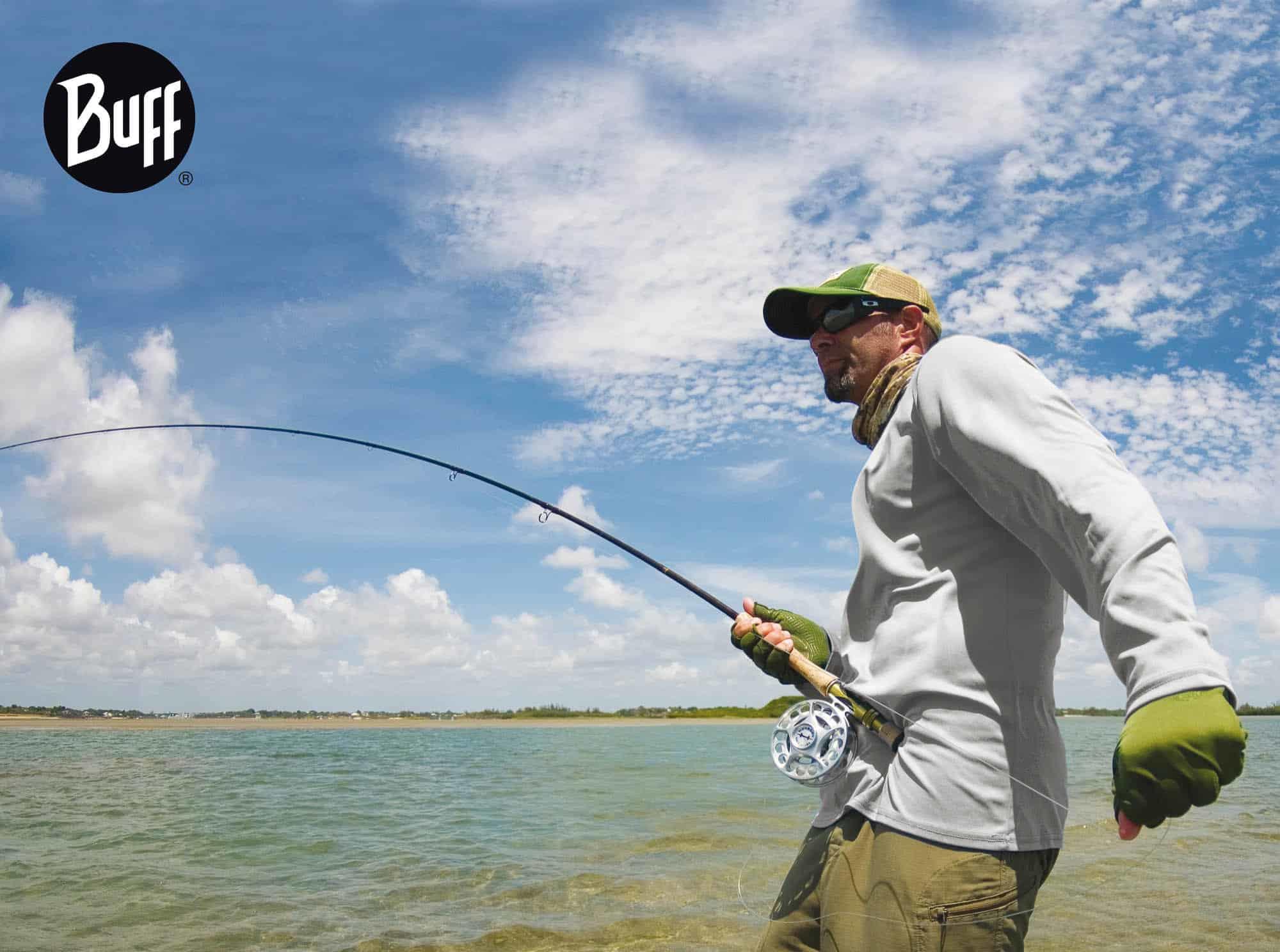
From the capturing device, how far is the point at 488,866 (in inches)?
360

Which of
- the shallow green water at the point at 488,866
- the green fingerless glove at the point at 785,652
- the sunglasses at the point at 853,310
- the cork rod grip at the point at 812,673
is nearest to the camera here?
the sunglasses at the point at 853,310

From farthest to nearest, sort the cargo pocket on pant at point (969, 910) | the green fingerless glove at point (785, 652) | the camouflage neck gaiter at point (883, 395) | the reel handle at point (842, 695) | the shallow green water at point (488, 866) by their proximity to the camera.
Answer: the shallow green water at point (488, 866) → the green fingerless glove at point (785, 652) → the camouflage neck gaiter at point (883, 395) → the reel handle at point (842, 695) → the cargo pocket on pant at point (969, 910)

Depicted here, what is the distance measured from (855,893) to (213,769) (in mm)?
23636

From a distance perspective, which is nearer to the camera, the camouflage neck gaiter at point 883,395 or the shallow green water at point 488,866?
the camouflage neck gaiter at point 883,395

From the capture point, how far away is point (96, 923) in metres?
6.94

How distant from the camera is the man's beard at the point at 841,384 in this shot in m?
2.14

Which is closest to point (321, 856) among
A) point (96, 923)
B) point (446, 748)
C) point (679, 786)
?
point (96, 923)

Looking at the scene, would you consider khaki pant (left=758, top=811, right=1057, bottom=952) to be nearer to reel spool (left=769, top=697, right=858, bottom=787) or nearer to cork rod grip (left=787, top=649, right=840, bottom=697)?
reel spool (left=769, top=697, right=858, bottom=787)

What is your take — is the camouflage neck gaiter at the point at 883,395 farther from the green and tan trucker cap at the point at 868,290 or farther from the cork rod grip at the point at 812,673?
the cork rod grip at the point at 812,673

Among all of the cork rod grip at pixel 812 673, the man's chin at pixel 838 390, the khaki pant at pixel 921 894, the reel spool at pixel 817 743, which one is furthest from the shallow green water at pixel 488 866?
the man's chin at pixel 838 390

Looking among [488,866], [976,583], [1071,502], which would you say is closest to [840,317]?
[976,583]

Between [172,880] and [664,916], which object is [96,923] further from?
[664,916]

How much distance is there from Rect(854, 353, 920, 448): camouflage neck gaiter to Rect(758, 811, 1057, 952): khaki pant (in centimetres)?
80

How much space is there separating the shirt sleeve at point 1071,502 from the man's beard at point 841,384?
14.8 inches
